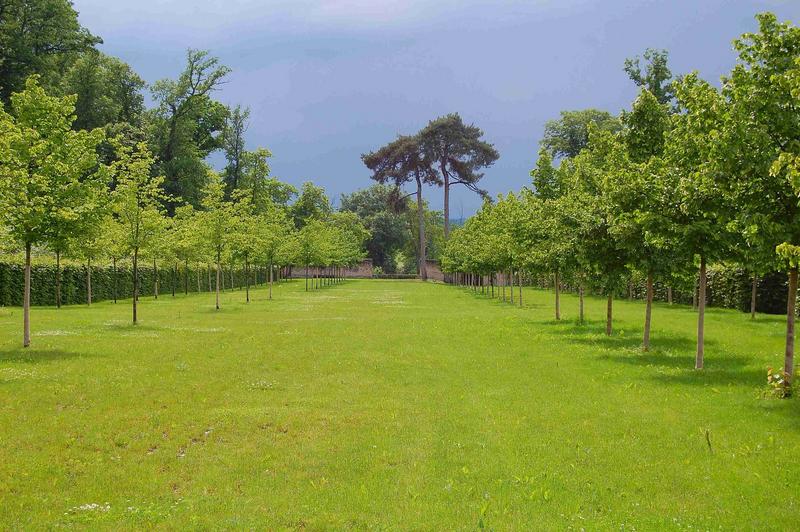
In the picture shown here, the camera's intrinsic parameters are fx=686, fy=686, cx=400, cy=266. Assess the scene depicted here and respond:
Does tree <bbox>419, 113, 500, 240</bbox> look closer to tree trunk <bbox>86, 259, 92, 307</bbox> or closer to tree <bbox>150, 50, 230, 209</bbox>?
tree <bbox>150, 50, 230, 209</bbox>

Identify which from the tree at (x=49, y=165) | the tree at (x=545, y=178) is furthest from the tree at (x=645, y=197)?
the tree at (x=49, y=165)

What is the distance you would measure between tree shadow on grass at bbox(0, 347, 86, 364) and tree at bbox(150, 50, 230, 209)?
204ft

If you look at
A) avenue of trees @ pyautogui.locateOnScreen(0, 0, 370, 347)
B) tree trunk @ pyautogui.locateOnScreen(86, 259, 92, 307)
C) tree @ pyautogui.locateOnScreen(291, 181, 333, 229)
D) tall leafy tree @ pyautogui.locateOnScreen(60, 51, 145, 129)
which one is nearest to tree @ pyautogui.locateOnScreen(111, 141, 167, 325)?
avenue of trees @ pyautogui.locateOnScreen(0, 0, 370, 347)

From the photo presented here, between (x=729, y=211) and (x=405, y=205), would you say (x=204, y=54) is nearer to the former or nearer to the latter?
(x=405, y=205)

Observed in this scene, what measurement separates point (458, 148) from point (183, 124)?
107 ft

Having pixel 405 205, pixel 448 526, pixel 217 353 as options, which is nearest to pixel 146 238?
pixel 217 353

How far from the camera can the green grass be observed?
7145 mm

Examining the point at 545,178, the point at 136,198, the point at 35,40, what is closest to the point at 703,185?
the point at 545,178

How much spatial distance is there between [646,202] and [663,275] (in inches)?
166

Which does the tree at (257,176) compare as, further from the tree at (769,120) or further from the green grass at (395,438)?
the tree at (769,120)

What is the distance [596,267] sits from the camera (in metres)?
21.4

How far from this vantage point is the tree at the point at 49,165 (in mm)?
17156

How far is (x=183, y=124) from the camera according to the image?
7894 cm

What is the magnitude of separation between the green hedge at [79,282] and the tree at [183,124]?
69.7ft
